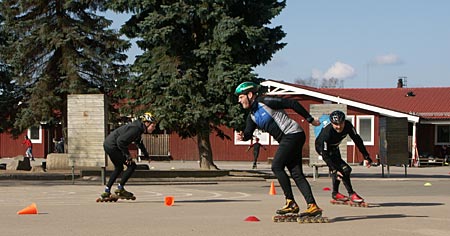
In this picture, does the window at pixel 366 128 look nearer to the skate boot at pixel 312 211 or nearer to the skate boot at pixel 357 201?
the skate boot at pixel 357 201

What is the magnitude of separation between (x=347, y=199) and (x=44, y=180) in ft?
43.7

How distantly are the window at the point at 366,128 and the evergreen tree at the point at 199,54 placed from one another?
1780 cm

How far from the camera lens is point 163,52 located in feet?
92.9

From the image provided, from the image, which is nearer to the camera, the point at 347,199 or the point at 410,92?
the point at 347,199

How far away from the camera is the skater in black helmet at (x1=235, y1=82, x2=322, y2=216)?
1073 centimetres

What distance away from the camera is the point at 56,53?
34031mm

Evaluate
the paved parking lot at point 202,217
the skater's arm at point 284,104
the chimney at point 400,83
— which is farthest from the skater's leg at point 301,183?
the chimney at point 400,83

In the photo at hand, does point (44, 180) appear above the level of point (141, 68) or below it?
below

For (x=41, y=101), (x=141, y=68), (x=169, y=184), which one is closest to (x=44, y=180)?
(x=169, y=184)

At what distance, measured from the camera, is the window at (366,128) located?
4506 cm

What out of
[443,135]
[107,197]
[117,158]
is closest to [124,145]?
[117,158]

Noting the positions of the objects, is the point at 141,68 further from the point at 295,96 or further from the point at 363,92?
the point at 363,92

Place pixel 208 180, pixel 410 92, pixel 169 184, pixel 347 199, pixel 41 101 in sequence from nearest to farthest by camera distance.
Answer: pixel 347 199
pixel 169 184
pixel 208 180
pixel 41 101
pixel 410 92

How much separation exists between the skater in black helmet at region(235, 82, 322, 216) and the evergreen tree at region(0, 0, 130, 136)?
22596mm
